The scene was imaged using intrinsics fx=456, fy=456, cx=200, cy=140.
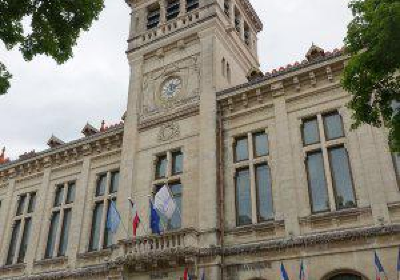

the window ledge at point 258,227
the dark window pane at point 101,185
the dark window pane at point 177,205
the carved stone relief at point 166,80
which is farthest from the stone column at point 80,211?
the window ledge at point 258,227

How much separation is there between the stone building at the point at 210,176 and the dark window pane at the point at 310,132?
Answer: 5 cm

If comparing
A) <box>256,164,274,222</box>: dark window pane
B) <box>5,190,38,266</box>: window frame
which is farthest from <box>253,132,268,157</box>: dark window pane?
<box>5,190,38,266</box>: window frame

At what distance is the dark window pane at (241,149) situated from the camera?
81.7 ft

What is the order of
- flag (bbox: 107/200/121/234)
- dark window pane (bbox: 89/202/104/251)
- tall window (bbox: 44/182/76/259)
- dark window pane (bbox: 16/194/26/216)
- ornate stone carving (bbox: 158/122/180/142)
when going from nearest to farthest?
flag (bbox: 107/200/121/234), ornate stone carving (bbox: 158/122/180/142), dark window pane (bbox: 89/202/104/251), tall window (bbox: 44/182/76/259), dark window pane (bbox: 16/194/26/216)

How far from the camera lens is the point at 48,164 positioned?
32531 mm

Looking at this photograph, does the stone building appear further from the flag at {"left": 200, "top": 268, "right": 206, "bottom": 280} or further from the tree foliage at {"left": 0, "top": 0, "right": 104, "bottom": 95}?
the tree foliage at {"left": 0, "top": 0, "right": 104, "bottom": 95}

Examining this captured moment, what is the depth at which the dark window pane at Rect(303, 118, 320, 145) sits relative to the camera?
76.0ft

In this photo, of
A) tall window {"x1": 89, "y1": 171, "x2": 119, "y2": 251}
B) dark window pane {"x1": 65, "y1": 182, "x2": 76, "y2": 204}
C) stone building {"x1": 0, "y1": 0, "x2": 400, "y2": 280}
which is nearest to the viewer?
stone building {"x1": 0, "y1": 0, "x2": 400, "y2": 280}

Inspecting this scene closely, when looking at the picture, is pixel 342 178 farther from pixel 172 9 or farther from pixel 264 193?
pixel 172 9

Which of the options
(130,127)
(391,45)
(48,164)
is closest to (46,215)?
(48,164)

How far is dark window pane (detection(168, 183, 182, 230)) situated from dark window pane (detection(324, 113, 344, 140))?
28.1ft

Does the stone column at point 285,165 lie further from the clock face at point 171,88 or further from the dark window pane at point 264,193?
the clock face at point 171,88

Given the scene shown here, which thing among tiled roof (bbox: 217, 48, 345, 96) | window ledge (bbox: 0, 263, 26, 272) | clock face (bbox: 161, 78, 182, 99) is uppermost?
clock face (bbox: 161, 78, 182, 99)

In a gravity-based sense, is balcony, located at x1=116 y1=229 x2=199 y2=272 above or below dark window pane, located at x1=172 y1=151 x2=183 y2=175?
below
